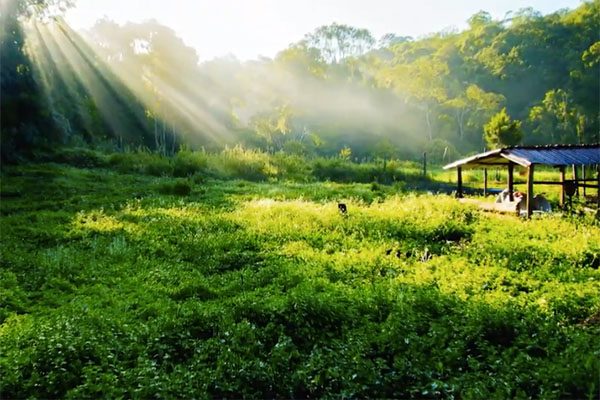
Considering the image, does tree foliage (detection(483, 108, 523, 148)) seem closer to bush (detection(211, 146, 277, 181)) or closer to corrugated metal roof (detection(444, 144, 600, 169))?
bush (detection(211, 146, 277, 181))

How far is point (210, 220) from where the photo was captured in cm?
1473

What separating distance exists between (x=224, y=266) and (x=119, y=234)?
4380 millimetres

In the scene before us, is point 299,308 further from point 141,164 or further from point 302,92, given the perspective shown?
point 302,92

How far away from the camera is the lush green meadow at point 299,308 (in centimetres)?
556

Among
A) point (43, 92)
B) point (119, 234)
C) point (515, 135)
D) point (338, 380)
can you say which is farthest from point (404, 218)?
point (515, 135)

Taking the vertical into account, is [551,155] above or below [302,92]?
below

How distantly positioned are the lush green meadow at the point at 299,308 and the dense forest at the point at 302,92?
20.0 m

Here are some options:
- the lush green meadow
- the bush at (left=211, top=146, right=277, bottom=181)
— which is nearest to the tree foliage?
the bush at (left=211, top=146, right=277, bottom=181)

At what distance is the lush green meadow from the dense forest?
1996 centimetres

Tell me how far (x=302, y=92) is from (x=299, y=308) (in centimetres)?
8720

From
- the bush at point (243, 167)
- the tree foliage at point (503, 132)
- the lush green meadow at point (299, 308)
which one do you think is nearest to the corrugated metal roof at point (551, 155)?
the lush green meadow at point (299, 308)

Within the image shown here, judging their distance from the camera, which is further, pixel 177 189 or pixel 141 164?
pixel 141 164

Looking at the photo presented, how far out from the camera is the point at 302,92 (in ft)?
300

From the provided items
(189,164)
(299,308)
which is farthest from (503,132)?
(299,308)
